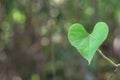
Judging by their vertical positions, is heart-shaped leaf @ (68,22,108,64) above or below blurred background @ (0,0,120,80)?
above

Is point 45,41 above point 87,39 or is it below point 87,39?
below

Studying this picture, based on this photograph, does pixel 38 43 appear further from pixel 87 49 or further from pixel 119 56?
pixel 87 49

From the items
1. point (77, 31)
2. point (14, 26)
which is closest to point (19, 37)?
point (14, 26)

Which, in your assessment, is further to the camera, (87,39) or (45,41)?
(45,41)

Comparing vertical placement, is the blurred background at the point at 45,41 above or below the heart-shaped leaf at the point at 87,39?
below

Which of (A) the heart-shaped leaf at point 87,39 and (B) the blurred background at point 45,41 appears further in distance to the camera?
(B) the blurred background at point 45,41
